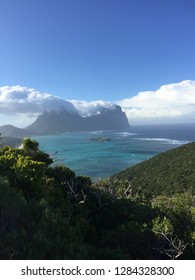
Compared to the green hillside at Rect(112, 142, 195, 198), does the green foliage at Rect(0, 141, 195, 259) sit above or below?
above

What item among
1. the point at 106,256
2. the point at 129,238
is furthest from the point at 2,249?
the point at 129,238

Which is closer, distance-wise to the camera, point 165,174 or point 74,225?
point 74,225

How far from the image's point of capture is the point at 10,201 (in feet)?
27.6

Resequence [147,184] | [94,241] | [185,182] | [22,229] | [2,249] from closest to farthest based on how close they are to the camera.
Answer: [2,249] → [22,229] → [94,241] → [185,182] → [147,184]

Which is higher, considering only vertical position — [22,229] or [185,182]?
[22,229]

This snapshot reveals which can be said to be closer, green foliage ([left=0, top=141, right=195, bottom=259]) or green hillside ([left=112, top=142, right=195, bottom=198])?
green foliage ([left=0, top=141, right=195, bottom=259])

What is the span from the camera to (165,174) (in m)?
61.9

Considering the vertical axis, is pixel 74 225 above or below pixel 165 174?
above

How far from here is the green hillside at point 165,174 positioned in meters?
52.3

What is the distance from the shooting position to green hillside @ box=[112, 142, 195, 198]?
172 ft

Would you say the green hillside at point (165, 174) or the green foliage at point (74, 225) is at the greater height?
the green foliage at point (74, 225)

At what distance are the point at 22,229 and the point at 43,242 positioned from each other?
2.32 feet

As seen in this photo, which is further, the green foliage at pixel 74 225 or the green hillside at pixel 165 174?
the green hillside at pixel 165 174
